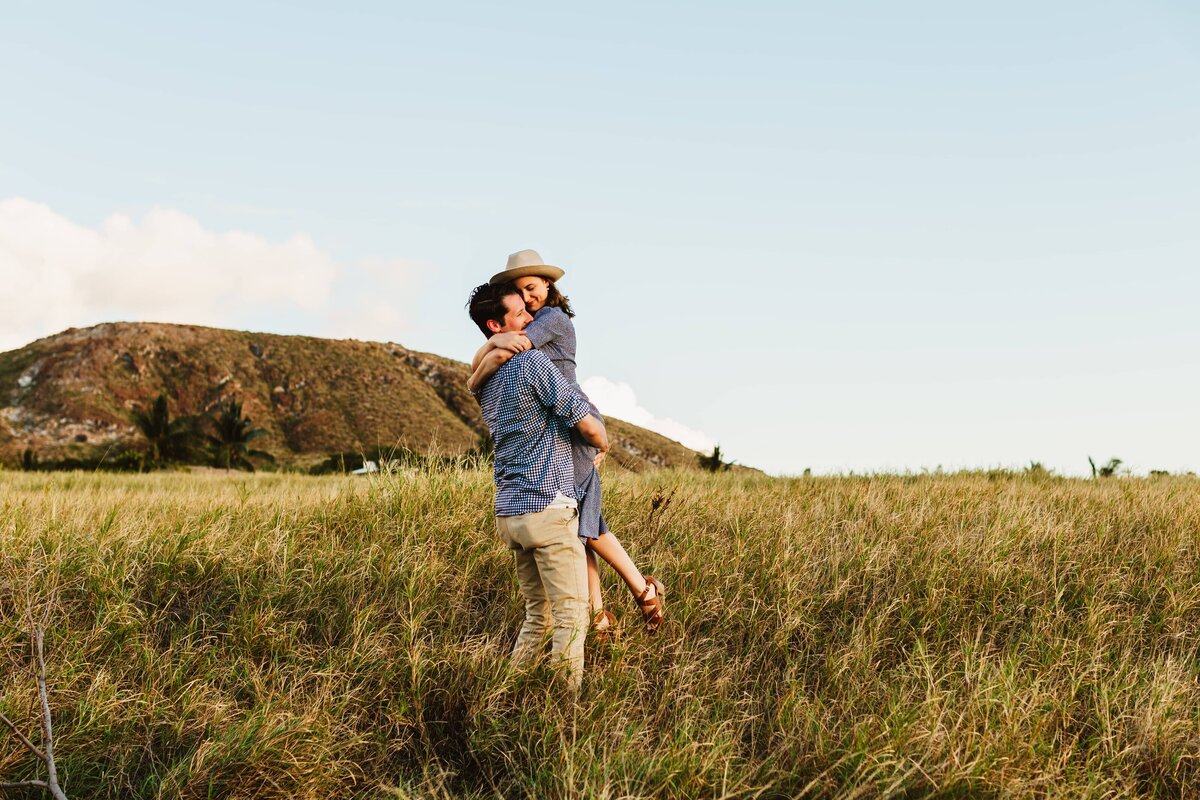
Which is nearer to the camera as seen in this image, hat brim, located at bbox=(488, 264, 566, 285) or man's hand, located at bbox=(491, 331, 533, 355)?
man's hand, located at bbox=(491, 331, 533, 355)

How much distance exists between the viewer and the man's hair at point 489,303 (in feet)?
14.0

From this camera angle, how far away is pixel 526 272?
170 inches

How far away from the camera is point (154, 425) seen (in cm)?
4022

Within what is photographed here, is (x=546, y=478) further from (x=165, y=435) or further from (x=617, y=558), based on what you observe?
(x=165, y=435)

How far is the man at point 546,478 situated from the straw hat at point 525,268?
1.72ft

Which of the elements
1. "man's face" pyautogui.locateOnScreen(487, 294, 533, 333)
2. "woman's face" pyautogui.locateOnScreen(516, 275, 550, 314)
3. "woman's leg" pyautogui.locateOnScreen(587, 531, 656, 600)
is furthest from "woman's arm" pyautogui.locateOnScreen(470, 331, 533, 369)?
"woman's leg" pyautogui.locateOnScreen(587, 531, 656, 600)

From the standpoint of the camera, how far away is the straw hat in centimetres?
430

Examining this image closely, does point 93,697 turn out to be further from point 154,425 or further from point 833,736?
point 154,425

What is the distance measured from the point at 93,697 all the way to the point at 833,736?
3.58m

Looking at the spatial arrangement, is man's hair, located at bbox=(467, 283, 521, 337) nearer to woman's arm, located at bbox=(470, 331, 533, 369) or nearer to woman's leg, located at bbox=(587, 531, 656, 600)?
woman's arm, located at bbox=(470, 331, 533, 369)

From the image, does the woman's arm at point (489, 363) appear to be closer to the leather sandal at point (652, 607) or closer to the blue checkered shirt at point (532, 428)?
the blue checkered shirt at point (532, 428)

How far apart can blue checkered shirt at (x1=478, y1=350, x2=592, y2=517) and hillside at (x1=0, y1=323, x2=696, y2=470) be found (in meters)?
67.8

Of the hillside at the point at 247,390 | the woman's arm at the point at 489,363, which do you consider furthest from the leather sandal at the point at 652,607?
the hillside at the point at 247,390

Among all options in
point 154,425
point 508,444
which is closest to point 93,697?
point 508,444
